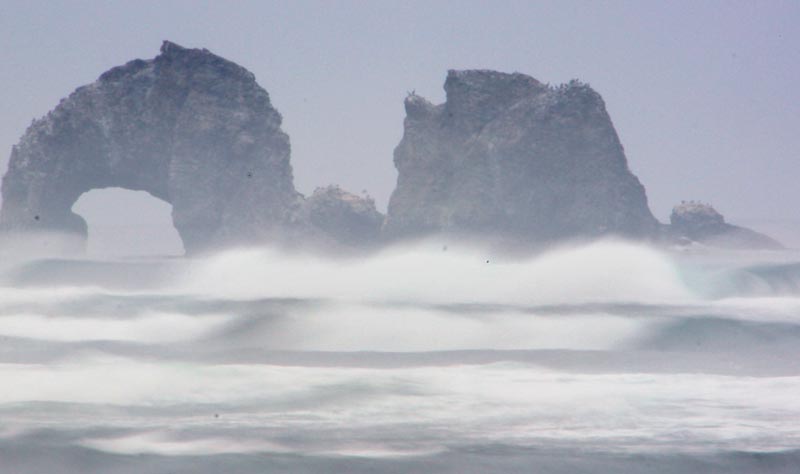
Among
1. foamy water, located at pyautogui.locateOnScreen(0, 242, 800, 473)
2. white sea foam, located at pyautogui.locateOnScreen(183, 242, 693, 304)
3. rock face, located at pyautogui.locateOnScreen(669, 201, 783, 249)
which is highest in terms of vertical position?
rock face, located at pyautogui.locateOnScreen(669, 201, 783, 249)

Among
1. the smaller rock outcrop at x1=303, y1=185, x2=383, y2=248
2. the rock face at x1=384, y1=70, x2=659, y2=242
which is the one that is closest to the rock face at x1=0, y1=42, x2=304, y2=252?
the smaller rock outcrop at x1=303, y1=185, x2=383, y2=248

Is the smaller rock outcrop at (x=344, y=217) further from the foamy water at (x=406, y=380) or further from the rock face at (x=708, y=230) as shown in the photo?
the foamy water at (x=406, y=380)

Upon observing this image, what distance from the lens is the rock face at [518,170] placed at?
72.9 metres

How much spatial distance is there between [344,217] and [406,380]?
60.4 meters

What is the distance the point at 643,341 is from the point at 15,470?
640 inches

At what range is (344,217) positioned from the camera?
252 feet

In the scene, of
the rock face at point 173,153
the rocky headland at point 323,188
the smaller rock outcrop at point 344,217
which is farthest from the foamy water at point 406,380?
the rock face at point 173,153

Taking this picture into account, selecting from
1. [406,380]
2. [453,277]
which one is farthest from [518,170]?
[406,380]

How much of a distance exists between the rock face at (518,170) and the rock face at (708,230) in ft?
25.4

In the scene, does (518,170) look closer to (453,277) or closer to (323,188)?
(323,188)

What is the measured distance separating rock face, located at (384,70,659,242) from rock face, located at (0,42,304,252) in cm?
1153

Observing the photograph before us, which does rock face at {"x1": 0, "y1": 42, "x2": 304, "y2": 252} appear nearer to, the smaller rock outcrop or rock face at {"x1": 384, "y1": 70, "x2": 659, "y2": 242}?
the smaller rock outcrop

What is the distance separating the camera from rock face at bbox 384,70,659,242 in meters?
72.9

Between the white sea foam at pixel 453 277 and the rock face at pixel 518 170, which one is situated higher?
the rock face at pixel 518 170
